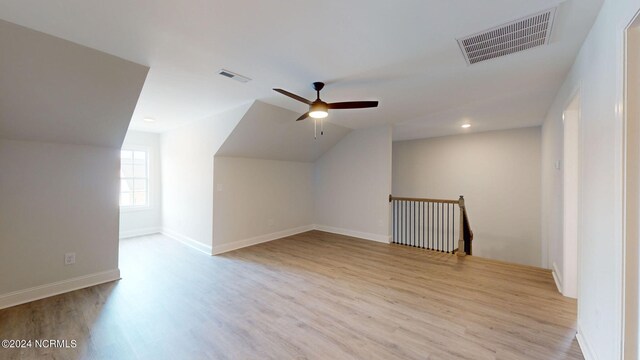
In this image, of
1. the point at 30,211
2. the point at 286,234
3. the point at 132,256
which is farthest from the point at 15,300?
the point at 286,234

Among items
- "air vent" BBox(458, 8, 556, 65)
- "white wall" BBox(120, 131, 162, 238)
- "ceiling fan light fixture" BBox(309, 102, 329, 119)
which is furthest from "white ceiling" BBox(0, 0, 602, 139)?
"white wall" BBox(120, 131, 162, 238)

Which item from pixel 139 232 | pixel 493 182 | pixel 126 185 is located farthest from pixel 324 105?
pixel 139 232

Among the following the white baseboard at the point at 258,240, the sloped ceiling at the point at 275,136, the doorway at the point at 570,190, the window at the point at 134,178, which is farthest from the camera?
the window at the point at 134,178

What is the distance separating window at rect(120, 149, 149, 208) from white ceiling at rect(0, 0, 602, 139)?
110 inches

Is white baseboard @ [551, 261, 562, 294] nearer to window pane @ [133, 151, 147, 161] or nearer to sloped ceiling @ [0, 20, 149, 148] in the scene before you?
sloped ceiling @ [0, 20, 149, 148]

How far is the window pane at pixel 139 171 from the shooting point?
222 inches

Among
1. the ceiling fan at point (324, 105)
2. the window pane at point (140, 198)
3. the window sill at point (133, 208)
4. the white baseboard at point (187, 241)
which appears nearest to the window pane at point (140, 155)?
the window pane at point (140, 198)

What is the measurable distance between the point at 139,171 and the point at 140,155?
0.38 metres

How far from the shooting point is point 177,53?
88.2 inches

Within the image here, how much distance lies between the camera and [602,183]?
5.16 feet

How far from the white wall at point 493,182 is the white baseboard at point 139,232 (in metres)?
6.82

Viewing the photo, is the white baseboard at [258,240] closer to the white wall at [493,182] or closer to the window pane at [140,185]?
the window pane at [140,185]

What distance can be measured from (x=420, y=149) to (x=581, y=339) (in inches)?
206

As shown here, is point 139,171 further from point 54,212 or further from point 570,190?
point 570,190
